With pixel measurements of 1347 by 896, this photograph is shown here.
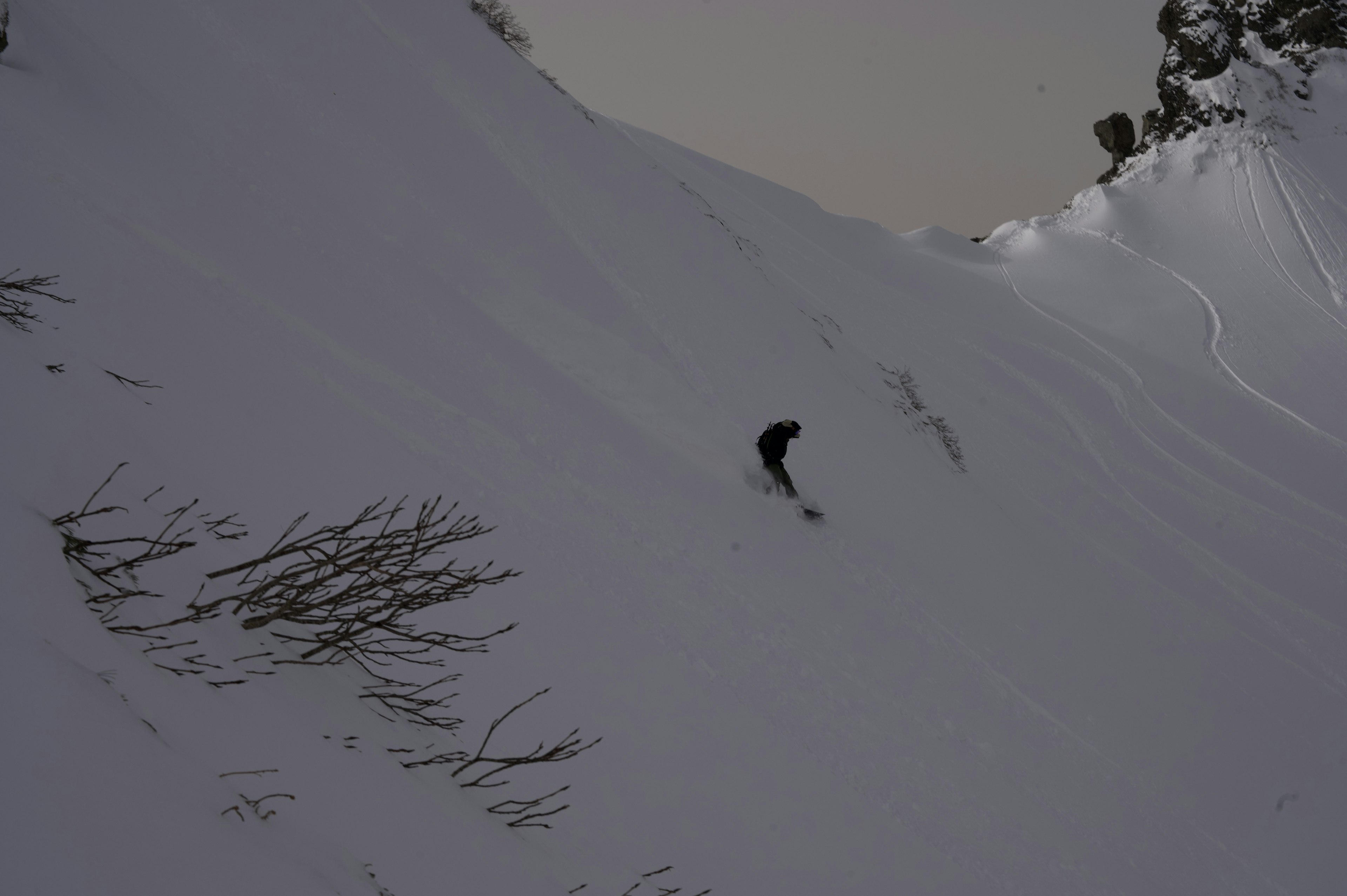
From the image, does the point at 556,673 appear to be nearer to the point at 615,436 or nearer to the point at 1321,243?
the point at 615,436

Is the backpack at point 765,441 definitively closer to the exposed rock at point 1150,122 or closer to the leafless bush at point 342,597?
the leafless bush at point 342,597

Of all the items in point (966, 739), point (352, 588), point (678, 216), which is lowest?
point (966, 739)

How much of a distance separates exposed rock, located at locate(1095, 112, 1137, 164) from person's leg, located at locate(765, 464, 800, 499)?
39.0 meters

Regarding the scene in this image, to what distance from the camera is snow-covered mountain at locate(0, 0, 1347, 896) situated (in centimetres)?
240

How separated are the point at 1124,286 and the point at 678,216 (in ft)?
71.9

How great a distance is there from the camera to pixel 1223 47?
38.2m

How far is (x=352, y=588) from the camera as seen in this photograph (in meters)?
2.55

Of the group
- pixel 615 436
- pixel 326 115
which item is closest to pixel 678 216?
pixel 326 115

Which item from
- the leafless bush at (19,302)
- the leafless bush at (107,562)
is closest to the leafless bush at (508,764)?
the leafless bush at (107,562)

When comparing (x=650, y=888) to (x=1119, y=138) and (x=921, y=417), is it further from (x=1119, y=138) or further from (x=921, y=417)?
(x=1119, y=138)

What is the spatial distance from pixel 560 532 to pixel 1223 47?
44017mm

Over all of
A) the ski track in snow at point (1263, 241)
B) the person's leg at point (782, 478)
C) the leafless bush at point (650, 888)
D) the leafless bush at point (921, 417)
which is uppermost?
the ski track in snow at point (1263, 241)

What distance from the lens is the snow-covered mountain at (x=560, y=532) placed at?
2398 millimetres

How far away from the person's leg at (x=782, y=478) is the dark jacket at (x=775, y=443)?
0.05 metres
